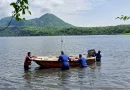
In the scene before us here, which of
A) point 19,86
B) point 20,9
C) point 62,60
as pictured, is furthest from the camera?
point 62,60

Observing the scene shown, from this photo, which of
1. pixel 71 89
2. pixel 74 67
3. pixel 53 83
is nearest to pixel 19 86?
pixel 53 83

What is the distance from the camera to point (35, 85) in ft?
56.2

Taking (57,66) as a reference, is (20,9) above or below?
above

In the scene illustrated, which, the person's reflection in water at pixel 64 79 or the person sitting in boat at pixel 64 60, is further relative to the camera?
the person sitting in boat at pixel 64 60

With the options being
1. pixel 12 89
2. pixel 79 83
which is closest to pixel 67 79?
pixel 79 83

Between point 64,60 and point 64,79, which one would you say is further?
point 64,60

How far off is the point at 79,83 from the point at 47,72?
6261 mm

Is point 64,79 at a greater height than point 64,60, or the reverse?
point 64,60

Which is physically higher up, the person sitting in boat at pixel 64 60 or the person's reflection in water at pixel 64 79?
the person sitting in boat at pixel 64 60

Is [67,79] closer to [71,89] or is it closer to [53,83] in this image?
[53,83]

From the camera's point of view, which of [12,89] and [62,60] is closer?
[12,89]

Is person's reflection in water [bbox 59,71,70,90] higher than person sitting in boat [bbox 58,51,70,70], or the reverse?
Answer: person sitting in boat [bbox 58,51,70,70]

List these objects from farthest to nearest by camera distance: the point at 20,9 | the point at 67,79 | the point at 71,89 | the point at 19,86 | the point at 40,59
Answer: the point at 40,59 → the point at 67,79 → the point at 19,86 → the point at 71,89 → the point at 20,9

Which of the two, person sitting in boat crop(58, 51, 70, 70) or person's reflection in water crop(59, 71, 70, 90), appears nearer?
person's reflection in water crop(59, 71, 70, 90)
